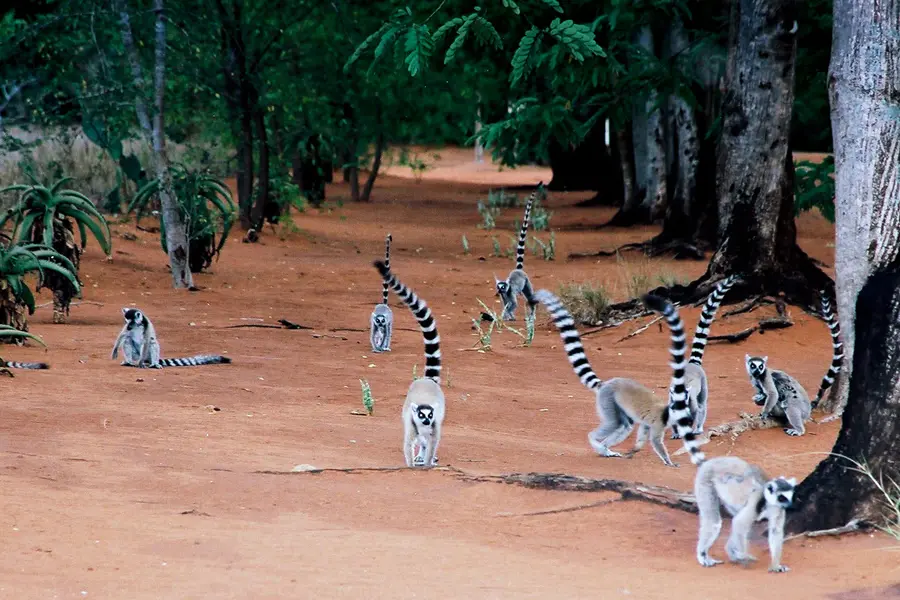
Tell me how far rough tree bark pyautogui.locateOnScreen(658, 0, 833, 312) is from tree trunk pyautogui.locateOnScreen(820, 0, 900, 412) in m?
6.28

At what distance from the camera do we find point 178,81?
23.1 metres

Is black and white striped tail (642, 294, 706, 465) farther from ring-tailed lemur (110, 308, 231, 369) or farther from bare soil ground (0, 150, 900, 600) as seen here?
ring-tailed lemur (110, 308, 231, 369)

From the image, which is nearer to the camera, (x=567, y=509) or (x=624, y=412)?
(x=567, y=509)

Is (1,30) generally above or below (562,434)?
above

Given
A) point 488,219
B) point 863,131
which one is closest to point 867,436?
point 863,131

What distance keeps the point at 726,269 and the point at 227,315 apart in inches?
233

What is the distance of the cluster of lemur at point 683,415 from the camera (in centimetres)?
550

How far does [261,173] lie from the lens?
960 inches

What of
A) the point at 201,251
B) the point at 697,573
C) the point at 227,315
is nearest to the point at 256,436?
the point at 697,573

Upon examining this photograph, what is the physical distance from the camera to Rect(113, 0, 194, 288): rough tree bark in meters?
16.6

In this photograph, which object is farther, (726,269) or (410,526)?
(726,269)

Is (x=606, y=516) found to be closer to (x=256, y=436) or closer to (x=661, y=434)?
(x=661, y=434)

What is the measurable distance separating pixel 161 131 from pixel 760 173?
8.09 metres

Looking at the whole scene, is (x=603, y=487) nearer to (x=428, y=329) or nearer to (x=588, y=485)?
(x=588, y=485)
